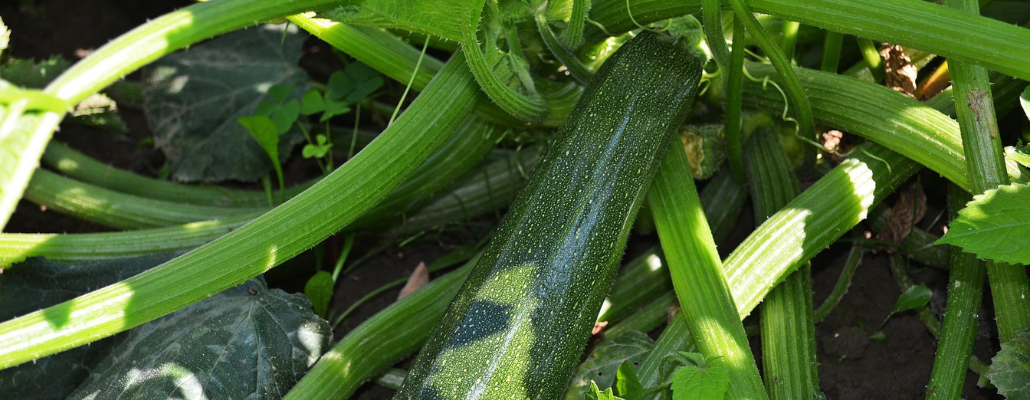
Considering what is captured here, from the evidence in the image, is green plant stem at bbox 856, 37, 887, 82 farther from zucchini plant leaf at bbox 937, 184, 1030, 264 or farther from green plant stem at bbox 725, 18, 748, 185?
zucchini plant leaf at bbox 937, 184, 1030, 264

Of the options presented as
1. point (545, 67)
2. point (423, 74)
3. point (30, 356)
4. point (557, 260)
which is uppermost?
point (545, 67)

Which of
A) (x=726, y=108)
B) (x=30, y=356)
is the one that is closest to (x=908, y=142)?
(x=726, y=108)

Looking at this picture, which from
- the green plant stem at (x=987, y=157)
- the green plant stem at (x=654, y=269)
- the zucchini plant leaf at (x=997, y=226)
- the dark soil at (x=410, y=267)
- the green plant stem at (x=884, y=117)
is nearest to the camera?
the zucchini plant leaf at (x=997, y=226)

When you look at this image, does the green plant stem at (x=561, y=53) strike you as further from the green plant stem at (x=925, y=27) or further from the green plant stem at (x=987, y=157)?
the green plant stem at (x=987, y=157)

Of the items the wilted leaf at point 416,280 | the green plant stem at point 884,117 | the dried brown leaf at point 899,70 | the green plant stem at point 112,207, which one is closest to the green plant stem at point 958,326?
the green plant stem at point 884,117

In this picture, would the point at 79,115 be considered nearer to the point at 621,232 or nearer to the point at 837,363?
the point at 621,232
